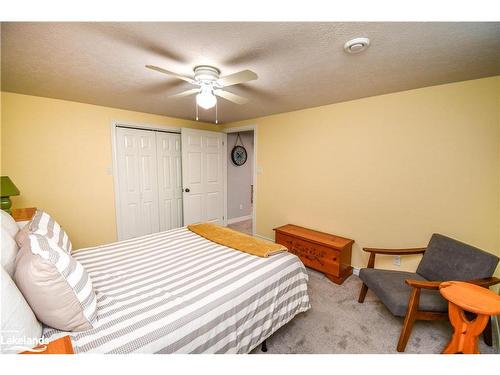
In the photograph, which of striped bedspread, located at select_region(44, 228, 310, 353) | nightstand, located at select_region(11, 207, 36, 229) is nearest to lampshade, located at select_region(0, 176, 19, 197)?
nightstand, located at select_region(11, 207, 36, 229)

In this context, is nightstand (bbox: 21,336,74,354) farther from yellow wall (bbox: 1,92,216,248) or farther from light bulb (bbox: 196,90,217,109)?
yellow wall (bbox: 1,92,216,248)

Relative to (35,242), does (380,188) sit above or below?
above

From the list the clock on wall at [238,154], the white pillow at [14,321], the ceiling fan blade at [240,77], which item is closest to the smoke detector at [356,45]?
the ceiling fan blade at [240,77]

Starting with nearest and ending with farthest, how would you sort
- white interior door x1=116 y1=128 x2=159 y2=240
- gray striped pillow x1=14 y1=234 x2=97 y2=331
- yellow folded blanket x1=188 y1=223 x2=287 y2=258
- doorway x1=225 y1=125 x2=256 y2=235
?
gray striped pillow x1=14 y1=234 x2=97 y2=331
yellow folded blanket x1=188 y1=223 x2=287 y2=258
white interior door x1=116 y1=128 x2=159 y2=240
doorway x1=225 y1=125 x2=256 y2=235

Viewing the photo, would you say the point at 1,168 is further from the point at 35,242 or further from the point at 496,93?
the point at 496,93

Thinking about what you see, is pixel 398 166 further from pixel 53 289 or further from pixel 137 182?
pixel 137 182

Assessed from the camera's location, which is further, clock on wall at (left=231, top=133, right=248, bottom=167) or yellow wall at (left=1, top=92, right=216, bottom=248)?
clock on wall at (left=231, top=133, right=248, bottom=167)

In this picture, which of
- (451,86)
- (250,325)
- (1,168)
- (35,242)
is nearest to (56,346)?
(35,242)

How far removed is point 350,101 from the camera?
254 cm

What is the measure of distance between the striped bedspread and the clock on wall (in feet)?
9.75

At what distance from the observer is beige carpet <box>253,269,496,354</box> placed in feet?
5.15

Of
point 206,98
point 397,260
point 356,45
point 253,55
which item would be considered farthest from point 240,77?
point 397,260

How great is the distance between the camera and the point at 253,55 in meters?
1.47

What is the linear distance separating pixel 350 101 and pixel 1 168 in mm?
4175
